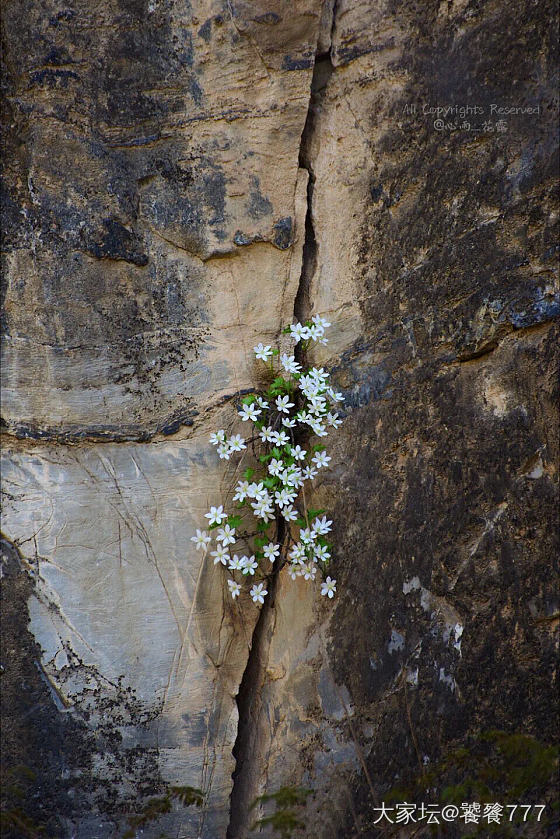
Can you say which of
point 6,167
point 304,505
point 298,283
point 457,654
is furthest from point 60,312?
point 457,654

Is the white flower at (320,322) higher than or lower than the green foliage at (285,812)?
higher

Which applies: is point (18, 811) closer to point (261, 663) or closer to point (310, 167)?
point (261, 663)

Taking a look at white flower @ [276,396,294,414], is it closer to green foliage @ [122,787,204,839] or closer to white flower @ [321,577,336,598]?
white flower @ [321,577,336,598]

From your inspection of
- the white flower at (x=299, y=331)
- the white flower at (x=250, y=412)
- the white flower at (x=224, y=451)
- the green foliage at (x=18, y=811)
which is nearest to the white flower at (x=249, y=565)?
the white flower at (x=224, y=451)

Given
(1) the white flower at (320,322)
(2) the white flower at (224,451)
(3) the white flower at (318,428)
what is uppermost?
(1) the white flower at (320,322)

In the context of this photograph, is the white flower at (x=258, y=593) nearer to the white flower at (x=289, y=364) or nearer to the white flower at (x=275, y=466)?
the white flower at (x=275, y=466)

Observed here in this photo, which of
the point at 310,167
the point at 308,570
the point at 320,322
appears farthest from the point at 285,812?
the point at 310,167

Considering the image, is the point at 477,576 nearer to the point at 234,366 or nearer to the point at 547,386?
the point at 547,386
